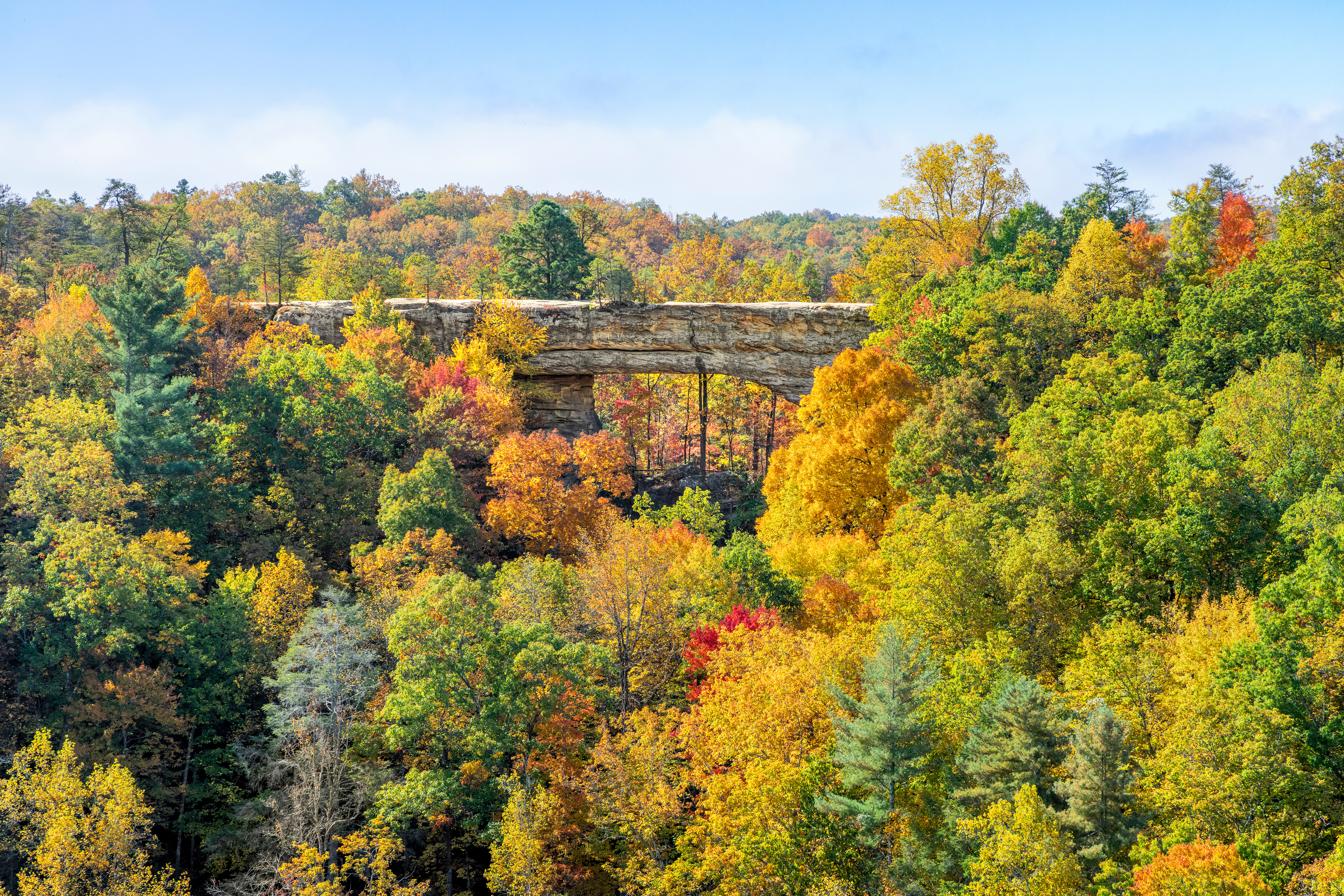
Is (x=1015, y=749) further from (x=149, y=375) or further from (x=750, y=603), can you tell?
(x=149, y=375)

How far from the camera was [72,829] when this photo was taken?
72.3 feet

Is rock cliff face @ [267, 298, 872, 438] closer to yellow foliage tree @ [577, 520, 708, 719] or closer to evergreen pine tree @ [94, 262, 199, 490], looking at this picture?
evergreen pine tree @ [94, 262, 199, 490]

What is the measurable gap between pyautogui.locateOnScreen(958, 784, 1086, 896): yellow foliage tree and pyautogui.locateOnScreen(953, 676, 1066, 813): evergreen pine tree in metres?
1.07

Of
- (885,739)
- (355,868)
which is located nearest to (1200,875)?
(885,739)

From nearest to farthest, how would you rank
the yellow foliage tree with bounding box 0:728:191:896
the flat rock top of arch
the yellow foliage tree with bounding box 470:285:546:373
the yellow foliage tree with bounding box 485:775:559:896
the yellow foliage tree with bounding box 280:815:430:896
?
1. the yellow foliage tree with bounding box 0:728:191:896
2. the yellow foliage tree with bounding box 280:815:430:896
3. the yellow foliage tree with bounding box 485:775:559:896
4. the flat rock top of arch
5. the yellow foliage tree with bounding box 470:285:546:373

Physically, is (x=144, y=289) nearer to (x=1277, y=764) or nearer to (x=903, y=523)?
(x=903, y=523)

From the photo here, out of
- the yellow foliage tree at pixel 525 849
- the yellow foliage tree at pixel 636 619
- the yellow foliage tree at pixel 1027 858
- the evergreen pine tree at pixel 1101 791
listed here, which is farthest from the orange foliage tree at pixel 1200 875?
the yellow foliage tree at pixel 636 619

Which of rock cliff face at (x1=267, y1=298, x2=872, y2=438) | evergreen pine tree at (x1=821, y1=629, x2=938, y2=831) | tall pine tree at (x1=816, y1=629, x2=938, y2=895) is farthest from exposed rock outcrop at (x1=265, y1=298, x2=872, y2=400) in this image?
tall pine tree at (x1=816, y1=629, x2=938, y2=895)

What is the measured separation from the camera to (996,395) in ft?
114

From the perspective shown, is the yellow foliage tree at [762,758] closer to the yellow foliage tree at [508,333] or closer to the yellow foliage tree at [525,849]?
the yellow foliage tree at [525,849]

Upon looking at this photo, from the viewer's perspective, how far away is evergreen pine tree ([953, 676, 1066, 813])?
1877cm

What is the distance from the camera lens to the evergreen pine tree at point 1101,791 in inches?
689

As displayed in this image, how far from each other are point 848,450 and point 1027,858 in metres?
19.3

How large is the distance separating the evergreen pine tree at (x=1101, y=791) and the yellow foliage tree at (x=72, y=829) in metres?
22.0
